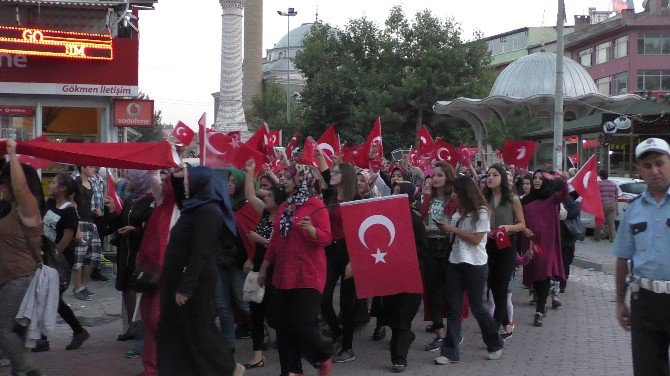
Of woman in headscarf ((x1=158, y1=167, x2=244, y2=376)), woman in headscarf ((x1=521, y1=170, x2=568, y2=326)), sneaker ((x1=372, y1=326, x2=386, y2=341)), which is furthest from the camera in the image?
woman in headscarf ((x1=521, y1=170, x2=568, y2=326))

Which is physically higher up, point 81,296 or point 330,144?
point 330,144

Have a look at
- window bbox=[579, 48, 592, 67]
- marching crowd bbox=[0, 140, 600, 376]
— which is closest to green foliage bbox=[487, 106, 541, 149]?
marching crowd bbox=[0, 140, 600, 376]

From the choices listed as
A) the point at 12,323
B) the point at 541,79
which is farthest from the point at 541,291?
the point at 541,79

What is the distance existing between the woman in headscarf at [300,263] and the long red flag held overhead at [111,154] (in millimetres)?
970

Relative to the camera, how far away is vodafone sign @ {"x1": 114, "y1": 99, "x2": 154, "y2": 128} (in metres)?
17.8

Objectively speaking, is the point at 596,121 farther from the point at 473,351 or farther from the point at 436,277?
the point at 473,351

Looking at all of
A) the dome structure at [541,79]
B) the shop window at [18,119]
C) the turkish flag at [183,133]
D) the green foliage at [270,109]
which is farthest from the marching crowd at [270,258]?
the green foliage at [270,109]

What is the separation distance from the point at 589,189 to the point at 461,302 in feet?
16.3

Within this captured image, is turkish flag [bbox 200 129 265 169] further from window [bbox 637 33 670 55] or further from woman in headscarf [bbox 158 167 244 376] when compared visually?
window [bbox 637 33 670 55]

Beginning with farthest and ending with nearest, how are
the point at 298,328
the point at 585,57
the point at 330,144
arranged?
1. the point at 585,57
2. the point at 330,144
3. the point at 298,328

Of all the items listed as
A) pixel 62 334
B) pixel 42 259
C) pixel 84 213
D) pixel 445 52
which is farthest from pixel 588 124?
pixel 42 259

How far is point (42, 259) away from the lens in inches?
285

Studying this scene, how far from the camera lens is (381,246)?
8.38m

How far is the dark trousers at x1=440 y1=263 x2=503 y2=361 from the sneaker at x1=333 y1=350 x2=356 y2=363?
2.80 ft
